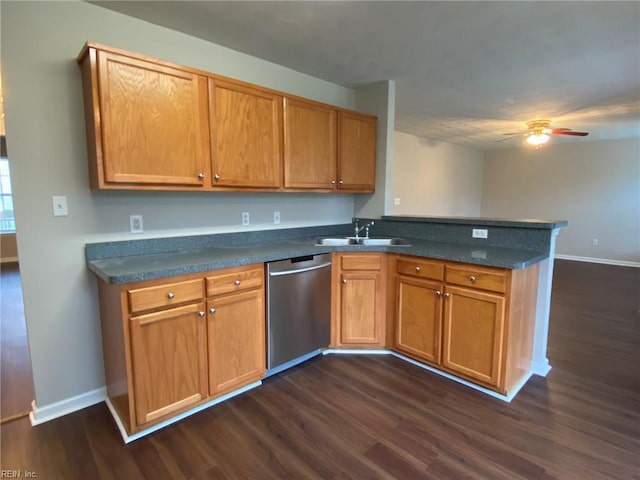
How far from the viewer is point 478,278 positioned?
2182 mm

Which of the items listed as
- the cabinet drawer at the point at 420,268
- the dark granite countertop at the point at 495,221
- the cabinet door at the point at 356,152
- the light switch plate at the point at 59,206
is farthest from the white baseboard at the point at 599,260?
the light switch plate at the point at 59,206

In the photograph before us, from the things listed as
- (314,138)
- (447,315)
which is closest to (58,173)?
(314,138)

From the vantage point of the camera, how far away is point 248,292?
2.17 meters

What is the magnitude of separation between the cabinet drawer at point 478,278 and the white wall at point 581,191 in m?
6.08

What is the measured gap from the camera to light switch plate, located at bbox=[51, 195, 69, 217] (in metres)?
1.92

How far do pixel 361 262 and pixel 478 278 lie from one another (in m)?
0.87

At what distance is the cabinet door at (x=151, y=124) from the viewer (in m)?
1.80

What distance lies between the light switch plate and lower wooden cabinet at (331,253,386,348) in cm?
178

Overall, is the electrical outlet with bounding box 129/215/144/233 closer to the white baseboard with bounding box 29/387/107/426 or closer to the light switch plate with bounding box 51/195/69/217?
the light switch plate with bounding box 51/195/69/217

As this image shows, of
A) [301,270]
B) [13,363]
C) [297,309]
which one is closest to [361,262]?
[301,270]

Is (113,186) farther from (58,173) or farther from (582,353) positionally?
(582,353)

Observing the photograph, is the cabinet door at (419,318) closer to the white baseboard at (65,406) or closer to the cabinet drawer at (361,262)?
the cabinet drawer at (361,262)

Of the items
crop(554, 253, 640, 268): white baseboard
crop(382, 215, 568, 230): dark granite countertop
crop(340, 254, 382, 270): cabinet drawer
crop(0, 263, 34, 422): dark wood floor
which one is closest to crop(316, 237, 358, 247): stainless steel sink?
crop(340, 254, 382, 270): cabinet drawer

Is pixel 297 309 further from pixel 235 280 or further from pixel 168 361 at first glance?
pixel 168 361
